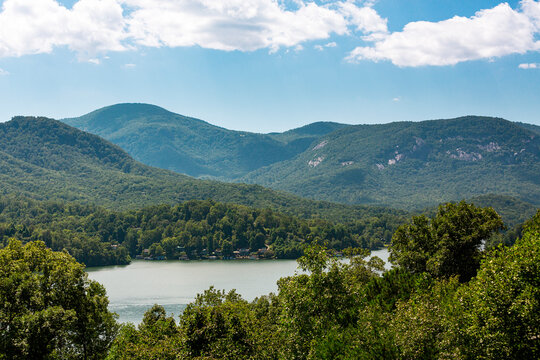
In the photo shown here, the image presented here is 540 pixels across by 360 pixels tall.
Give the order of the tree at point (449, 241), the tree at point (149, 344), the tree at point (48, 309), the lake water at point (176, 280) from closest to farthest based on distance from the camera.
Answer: the tree at point (149, 344) < the tree at point (48, 309) < the tree at point (449, 241) < the lake water at point (176, 280)

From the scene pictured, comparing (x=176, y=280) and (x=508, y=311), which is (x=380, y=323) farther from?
(x=176, y=280)

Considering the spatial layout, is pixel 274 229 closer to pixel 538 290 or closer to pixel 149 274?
pixel 149 274

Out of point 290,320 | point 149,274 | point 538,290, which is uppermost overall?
point 538,290

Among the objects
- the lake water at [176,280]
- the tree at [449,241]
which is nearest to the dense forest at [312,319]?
the tree at [449,241]

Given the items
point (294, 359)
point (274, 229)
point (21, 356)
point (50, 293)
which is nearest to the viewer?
point (294, 359)

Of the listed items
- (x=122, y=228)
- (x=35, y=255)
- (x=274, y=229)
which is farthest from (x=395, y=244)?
(x=122, y=228)

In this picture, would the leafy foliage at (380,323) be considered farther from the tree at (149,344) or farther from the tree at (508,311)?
the tree at (149,344)

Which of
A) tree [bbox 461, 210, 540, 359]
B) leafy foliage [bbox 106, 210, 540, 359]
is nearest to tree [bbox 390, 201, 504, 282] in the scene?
leafy foliage [bbox 106, 210, 540, 359]
